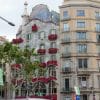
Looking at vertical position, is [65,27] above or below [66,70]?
above

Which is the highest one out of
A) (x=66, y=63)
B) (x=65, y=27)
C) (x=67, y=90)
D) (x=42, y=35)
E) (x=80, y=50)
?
(x=65, y=27)

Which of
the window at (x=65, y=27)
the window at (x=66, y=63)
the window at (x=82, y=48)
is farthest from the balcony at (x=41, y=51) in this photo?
the window at (x=82, y=48)

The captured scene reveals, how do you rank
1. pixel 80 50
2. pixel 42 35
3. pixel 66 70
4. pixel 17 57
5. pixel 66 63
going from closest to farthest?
pixel 17 57 → pixel 80 50 → pixel 66 70 → pixel 66 63 → pixel 42 35

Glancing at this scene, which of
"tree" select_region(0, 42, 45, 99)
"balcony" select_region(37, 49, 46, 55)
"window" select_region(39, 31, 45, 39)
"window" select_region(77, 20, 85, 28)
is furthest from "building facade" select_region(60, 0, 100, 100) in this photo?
"tree" select_region(0, 42, 45, 99)

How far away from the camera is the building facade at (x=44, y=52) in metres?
81.1

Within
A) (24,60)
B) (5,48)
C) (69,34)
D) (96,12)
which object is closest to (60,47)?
(69,34)

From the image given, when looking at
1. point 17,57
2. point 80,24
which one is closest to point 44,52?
point 80,24

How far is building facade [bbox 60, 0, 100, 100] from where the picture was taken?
7838 centimetres

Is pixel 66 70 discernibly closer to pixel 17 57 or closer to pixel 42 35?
pixel 42 35

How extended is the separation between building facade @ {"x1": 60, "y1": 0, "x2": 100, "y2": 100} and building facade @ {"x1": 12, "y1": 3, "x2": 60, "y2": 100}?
1.65m

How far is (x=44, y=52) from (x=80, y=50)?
759cm

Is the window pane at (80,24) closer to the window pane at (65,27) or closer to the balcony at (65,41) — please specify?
the window pane at (65,27)

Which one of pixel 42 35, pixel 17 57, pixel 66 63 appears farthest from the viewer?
pixel 42 35

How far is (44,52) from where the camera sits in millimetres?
82500
